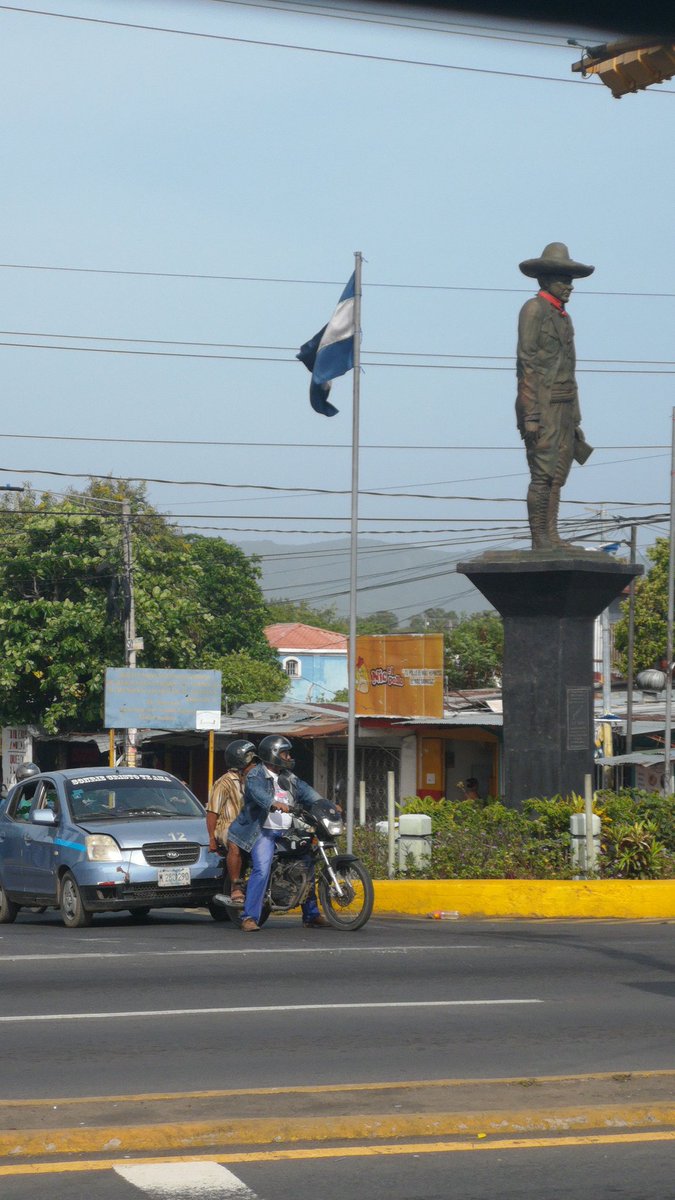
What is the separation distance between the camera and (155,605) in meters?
42.8

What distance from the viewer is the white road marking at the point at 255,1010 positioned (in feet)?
30.0

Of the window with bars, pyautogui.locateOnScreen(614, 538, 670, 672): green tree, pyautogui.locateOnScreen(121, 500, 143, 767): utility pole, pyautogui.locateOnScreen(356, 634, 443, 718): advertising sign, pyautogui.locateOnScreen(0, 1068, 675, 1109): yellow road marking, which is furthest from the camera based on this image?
pyautogui.locateOnScreen(614, 538, 670, 672): green tree

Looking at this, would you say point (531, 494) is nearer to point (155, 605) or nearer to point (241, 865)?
point (241, 865)

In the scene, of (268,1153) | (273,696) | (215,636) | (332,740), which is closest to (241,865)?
(268,1153)

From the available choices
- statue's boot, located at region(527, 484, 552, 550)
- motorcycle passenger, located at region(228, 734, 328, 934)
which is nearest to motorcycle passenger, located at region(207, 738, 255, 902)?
motorcycle passenger, located at region(228, 734, 328, 934)

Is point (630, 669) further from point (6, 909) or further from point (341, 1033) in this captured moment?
point (341, 1033)

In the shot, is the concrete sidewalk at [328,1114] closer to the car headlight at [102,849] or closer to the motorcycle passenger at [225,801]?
the motorcycle passenger at [225,801]

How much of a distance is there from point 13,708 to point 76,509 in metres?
6.13

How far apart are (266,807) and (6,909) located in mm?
4810

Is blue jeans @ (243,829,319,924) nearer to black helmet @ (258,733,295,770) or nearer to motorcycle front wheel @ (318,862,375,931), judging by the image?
motorcycle front wheel @ (318,862,375,931)

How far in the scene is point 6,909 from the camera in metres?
16.6

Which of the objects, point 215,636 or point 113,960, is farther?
point 215,636

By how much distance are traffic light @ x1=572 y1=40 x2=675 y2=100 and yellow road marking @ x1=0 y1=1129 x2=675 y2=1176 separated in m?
4.15

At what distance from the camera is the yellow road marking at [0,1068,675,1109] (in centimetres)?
670
